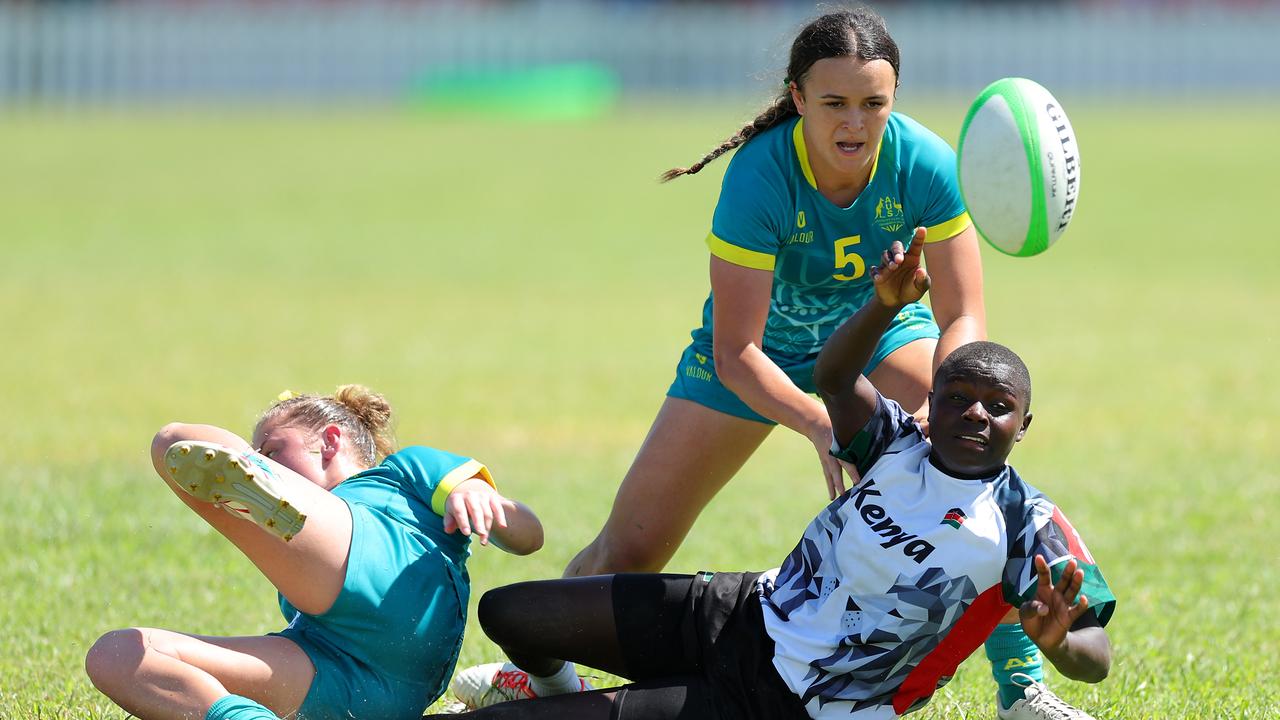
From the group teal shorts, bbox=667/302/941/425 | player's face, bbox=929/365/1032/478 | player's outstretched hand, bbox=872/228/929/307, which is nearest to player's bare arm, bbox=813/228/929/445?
player's outstretched hand, bbox=872/228/929/307

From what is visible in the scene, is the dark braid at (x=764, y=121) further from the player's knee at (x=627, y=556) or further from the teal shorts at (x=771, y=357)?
the player's knee at (x=627, y=556)

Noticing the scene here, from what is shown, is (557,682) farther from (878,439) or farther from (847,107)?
(847,107)

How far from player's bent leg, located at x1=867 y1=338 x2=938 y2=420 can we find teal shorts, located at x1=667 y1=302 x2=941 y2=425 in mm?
47

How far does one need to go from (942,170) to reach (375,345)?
28.4 feet

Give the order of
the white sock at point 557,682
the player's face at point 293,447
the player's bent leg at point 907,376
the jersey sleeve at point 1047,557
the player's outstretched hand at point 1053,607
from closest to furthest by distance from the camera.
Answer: the player's outstretched hand at point 1053,607, the jersey sleeve at point 1047,557, the player's face at point 293,447, the white sock at point 557,682, the player's bent leg at point 907,376

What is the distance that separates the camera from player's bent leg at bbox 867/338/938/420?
489cm

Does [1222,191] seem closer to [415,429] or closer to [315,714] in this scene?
[415,429]

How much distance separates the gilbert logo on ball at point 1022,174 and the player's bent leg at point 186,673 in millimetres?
2375

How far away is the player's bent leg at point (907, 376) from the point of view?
489 cm

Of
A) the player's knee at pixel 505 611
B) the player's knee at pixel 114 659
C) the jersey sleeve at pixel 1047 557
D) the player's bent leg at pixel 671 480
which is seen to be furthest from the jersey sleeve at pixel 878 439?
the player's knee at pixel 114 659

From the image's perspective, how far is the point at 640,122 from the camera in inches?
1426

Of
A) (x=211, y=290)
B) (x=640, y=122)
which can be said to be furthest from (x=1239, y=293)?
(x=640, y=122)

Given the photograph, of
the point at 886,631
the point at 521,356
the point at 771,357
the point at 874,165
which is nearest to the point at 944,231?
the point at 874,165

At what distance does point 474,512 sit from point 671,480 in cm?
115
